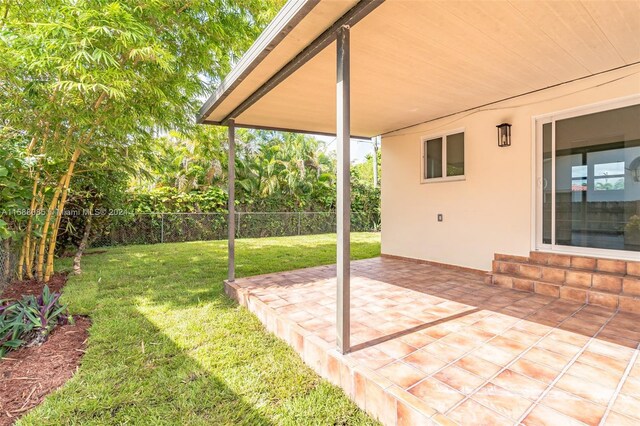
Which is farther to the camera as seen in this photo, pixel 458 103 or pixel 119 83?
pixel 458 103

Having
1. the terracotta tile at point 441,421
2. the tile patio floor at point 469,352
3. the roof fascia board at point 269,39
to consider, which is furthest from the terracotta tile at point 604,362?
the roof fascia board at point 269,39

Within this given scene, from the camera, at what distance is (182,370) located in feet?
8.77

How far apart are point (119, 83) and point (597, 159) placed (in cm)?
599

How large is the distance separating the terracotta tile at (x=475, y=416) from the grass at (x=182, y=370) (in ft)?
2.02

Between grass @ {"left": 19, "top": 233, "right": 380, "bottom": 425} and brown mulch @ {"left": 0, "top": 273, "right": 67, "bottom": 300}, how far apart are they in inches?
8.3

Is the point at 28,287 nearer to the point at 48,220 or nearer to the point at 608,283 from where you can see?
the point at 48,220

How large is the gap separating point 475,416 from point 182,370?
2.27 meters

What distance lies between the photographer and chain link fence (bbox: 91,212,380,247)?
9695 mm

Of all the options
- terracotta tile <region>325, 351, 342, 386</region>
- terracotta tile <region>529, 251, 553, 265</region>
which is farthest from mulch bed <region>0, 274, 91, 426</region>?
terracotta tile <region>529, 251, 553, 265</region>

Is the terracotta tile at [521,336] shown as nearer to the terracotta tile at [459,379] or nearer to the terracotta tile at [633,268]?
the terracotta tile at [459,379]

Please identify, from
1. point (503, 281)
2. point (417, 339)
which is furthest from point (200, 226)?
point (417, 339)

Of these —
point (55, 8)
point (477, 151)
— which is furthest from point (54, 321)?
point (477, 151)

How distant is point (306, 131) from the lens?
6.50 meters

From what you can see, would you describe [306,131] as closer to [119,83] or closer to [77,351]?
[119,83]
